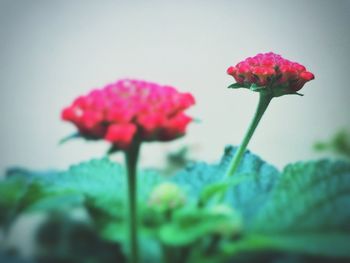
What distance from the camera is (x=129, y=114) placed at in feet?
0.57

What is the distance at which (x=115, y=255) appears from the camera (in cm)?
21

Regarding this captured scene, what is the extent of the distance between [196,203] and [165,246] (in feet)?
0.08

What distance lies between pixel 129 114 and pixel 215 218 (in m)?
0.05

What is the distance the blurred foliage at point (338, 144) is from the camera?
0.53 metres

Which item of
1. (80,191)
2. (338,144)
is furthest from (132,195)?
(338,144)

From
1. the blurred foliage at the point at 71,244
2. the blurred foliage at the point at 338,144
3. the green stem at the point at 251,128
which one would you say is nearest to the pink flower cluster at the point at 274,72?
the green stem at the point at 251,128

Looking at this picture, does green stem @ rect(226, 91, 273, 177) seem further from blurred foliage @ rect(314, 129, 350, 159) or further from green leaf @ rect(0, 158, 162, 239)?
blurred foliage @ rect(314, 129, 350, 159)

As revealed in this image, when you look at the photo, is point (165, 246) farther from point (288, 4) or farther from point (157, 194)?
point (288, 4)

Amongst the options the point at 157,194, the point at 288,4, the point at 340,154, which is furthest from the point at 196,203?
the point at 288,4

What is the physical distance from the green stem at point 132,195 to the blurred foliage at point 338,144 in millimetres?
392

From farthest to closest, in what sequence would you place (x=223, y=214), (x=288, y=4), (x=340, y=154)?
1. (x=288, y=4)
2. (x=340, y=154)
3. (x=223, y=214)

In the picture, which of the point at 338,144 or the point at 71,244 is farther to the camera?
the point at 338,144

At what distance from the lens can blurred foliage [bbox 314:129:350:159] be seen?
53cm

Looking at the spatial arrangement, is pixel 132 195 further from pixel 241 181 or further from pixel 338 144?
pixel 338 144
